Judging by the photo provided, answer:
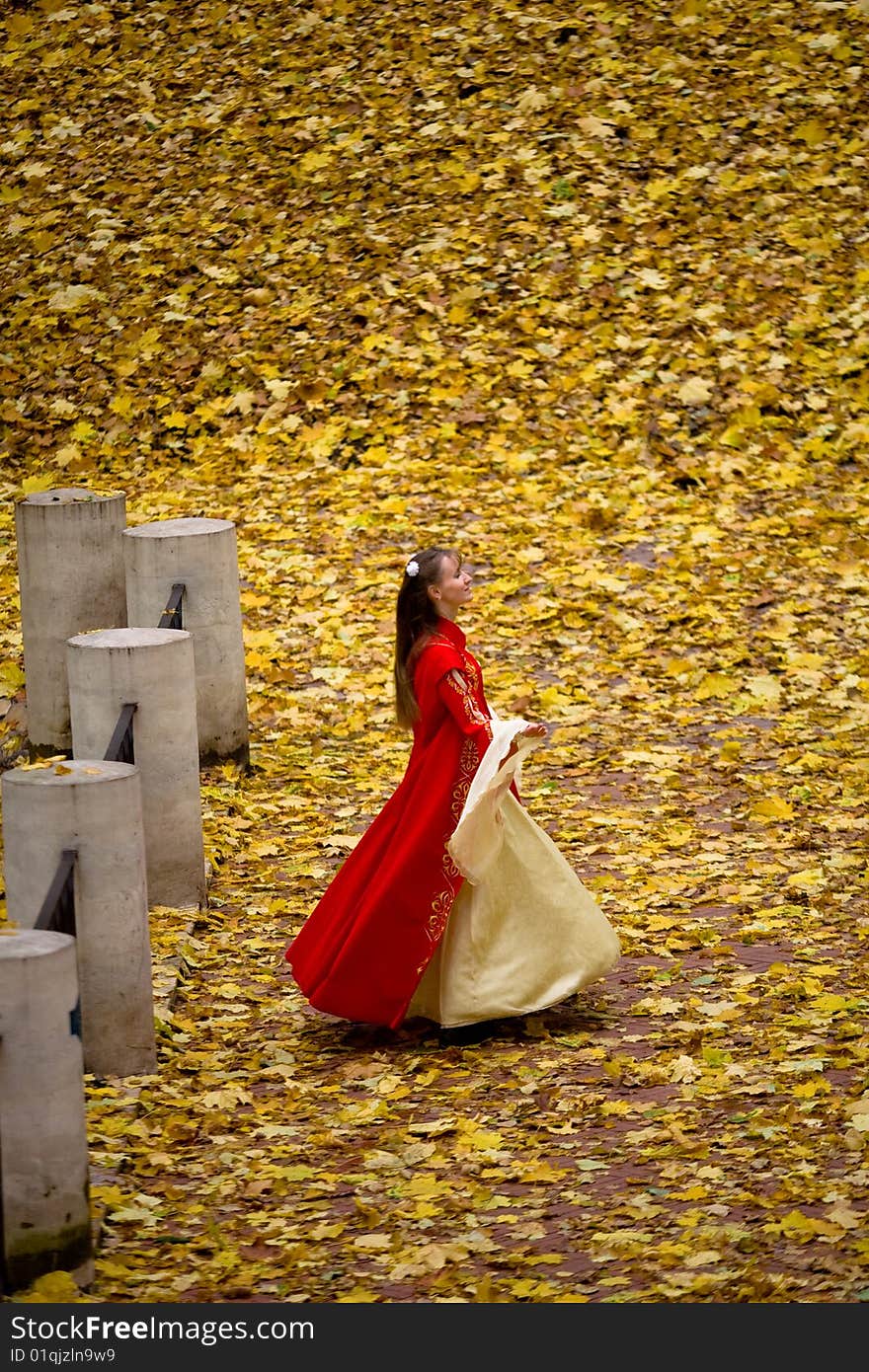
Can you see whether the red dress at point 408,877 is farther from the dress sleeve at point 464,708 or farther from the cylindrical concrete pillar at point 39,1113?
the cylindrical concrete pillar at point 39,1113

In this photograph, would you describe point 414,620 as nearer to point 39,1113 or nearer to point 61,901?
point 61,901

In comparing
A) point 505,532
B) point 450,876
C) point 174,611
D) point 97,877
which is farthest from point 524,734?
point 505,532

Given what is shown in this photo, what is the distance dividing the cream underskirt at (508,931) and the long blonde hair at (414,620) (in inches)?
15.5

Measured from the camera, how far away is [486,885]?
5848 mm

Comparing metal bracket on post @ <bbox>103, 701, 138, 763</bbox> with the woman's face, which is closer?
the woman's face

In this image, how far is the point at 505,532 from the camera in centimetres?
1154

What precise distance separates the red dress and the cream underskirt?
10 centimetres

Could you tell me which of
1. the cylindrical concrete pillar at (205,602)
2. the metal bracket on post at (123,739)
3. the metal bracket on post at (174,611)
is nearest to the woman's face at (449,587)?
the metal bracket on post at (123,739)

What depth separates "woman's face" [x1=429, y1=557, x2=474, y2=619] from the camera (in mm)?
5980

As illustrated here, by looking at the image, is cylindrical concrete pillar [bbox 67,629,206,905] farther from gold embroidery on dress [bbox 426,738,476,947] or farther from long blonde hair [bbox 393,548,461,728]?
gold embroidery on dress [bbox 426,738,476,947]

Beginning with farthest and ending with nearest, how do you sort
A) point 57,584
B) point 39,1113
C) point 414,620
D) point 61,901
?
point 57,584
point 414,620
point 61,901
point 39,1113

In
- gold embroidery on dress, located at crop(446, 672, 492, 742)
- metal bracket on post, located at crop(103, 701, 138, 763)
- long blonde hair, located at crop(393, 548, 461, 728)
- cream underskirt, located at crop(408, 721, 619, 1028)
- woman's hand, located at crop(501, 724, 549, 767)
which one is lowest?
cream underskirt, located at crop(408, 721, 619, 1028)

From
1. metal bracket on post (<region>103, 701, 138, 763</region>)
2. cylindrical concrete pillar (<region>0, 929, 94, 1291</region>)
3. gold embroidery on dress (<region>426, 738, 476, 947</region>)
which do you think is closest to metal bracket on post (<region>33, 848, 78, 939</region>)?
cylindrical concrete pillar (<region>0, 929, 94, 1291</region>)

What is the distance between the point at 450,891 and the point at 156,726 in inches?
63.8
